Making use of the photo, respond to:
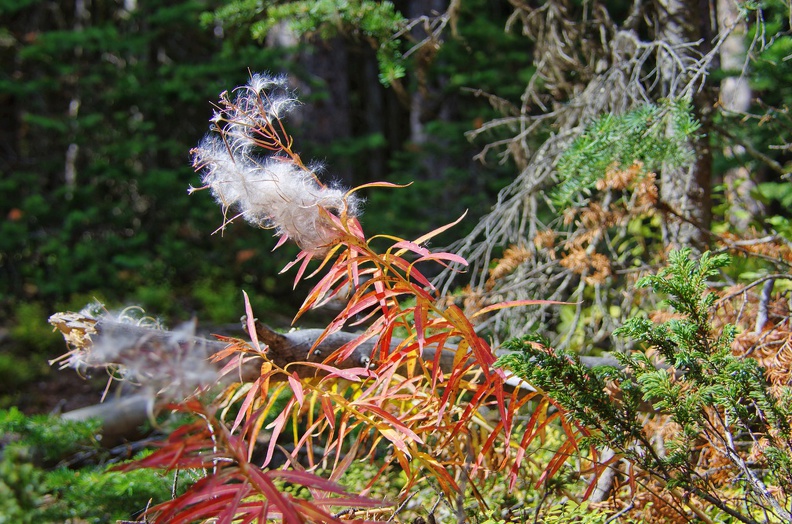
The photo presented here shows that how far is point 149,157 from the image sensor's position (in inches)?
275

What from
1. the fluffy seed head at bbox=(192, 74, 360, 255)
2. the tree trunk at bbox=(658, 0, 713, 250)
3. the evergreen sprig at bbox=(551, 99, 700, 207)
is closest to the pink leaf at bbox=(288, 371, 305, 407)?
the fluffy seed head at bbox=(192, 74, 360, 255)

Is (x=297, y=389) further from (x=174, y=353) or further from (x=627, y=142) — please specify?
(x=627, y=142)

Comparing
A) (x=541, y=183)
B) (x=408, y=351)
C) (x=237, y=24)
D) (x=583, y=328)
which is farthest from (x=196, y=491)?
(x=237, y=24)

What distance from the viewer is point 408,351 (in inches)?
65.6

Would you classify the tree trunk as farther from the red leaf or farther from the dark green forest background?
the dark green forest background

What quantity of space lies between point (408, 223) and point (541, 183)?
3099 millimetres

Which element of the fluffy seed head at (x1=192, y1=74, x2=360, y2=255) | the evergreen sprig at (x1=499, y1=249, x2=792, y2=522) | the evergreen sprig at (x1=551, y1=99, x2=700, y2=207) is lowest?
the evergreen sprig at (x1=499, y1=249, x2=792, y2=522)

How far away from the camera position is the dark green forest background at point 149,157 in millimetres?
6223

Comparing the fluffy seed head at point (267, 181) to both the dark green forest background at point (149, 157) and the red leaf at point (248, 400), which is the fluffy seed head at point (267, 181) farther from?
the dark green forest background at point (149, 157)

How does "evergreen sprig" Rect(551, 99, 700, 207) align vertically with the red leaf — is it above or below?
above

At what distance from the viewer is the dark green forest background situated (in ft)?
20.4

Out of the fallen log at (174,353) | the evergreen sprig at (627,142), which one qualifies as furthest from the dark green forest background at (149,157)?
the fallen log at (174,353)

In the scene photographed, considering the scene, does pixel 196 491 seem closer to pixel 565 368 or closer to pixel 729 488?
pixel 565 368

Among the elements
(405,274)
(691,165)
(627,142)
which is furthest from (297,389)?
(691,165)
